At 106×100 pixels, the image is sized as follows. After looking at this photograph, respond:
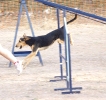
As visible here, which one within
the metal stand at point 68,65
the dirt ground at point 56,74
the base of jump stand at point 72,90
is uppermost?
the metal stand at point 68,65

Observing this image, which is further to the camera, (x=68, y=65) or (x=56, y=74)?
(x=56, y=74)

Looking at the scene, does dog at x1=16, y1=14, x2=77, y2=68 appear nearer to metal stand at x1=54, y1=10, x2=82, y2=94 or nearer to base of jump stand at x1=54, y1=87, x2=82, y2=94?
base of jump stand at x1=54, y1=87, x2=82, y2=94

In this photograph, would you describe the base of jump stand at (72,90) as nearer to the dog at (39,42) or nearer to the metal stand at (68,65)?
the metal stand at (68,65)

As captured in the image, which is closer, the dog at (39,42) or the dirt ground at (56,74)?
the dirt ground at (56,74)

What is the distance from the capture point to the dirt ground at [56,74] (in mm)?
8242

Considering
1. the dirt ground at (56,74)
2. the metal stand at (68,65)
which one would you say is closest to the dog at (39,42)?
the dirt ground at (56,74)

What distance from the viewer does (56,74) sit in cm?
1002

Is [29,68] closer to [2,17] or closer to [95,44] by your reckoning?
[95,44]

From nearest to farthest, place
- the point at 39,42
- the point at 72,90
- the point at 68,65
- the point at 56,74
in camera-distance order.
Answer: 1. the point at 68,65
2. the point at 72,90
3. the point at 56,74
4. the point at 39,42

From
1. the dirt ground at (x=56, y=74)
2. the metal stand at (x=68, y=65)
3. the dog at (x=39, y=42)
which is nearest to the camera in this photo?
the metal stand at (x=68, y=65)

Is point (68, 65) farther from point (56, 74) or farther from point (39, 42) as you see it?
point (39, 42)

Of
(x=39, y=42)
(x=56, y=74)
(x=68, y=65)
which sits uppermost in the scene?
(x=68, y=65)

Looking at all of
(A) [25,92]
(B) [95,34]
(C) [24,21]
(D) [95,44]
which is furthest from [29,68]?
(C) [24,21]

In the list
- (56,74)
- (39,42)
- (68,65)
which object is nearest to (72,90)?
(68,65)
